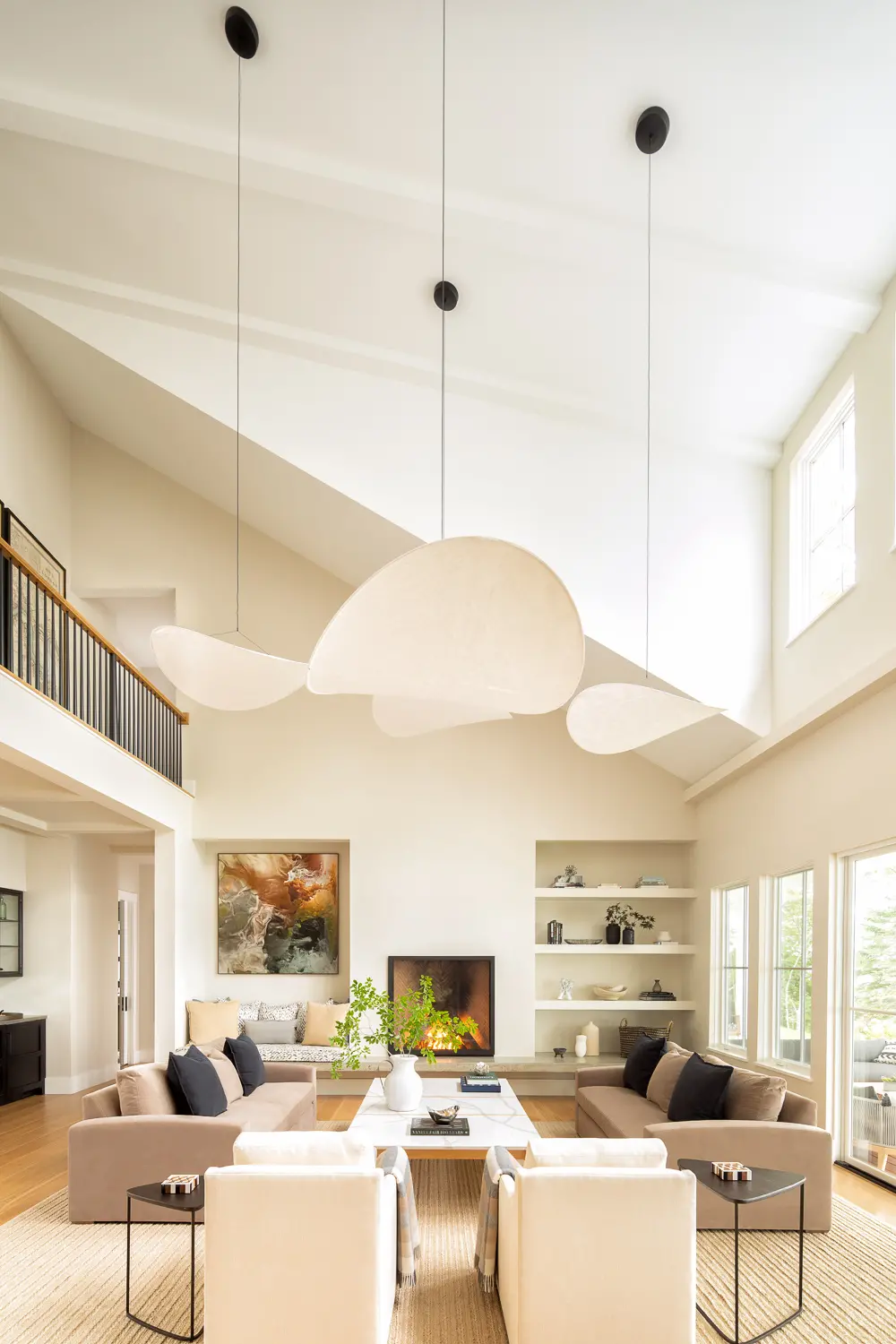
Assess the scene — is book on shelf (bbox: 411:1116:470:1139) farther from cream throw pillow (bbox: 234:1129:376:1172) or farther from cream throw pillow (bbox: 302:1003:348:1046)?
cream throw pillow (bbox: 302:1003:348:1046)

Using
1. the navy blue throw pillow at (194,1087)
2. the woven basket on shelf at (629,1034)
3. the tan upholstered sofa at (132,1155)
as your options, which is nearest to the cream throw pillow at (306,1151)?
the tan upholstered sofa at (132,1155)

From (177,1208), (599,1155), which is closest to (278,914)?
(177,1208)

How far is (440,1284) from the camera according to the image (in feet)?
15.2

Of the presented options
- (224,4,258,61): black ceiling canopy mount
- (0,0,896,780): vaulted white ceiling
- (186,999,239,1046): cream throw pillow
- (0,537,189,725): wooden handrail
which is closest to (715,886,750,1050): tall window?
(0,0,896,780): vaulted white ceiling

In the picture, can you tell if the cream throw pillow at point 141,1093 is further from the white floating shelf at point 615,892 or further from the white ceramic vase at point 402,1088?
the white floating shelf at point 615,892

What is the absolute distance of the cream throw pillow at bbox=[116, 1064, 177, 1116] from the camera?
571 centimetres

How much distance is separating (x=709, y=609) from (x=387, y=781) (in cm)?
393

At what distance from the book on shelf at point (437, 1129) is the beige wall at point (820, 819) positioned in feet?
7.47

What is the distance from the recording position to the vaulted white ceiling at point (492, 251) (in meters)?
5.04

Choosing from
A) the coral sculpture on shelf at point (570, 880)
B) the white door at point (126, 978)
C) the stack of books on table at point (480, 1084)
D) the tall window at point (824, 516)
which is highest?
the tall window at point (824, 516)

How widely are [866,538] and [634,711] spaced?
2.26m

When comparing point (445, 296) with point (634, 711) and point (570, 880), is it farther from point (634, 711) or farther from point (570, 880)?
point (570, 880)

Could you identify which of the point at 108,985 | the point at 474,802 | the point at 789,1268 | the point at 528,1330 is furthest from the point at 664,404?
the point at 108,985

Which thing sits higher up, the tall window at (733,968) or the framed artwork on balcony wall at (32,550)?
the framed artwork on balcony wall at (32,550)
